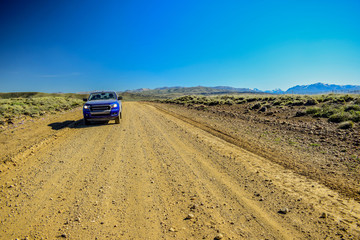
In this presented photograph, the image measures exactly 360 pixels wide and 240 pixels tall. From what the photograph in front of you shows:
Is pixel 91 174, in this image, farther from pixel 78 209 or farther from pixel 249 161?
pixel 249 161

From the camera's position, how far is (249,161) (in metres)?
5.60

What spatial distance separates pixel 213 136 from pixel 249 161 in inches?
124

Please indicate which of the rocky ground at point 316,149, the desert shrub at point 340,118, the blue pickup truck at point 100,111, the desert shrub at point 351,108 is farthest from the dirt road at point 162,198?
the desert shrub at point 351,108

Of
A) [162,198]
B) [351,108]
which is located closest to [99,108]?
[162,198]

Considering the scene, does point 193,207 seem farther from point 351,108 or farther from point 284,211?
point 351,108

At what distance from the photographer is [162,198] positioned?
3660 millimetres

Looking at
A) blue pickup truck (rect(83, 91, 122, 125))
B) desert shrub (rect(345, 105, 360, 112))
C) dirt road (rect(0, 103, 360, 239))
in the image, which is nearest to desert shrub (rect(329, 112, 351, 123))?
desert shrub (rect(345, 105, 360, 112))

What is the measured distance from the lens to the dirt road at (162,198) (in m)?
2.84

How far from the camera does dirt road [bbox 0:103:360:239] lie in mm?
2836

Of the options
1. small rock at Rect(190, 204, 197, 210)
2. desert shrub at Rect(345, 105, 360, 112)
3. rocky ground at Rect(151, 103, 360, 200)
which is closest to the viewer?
small rock at Rect(190, 204, 197, 210)

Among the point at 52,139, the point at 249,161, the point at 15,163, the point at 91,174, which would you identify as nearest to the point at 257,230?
the point at 249,161

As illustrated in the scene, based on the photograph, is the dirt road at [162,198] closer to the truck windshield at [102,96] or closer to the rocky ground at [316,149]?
the rocky ground at [316,149]

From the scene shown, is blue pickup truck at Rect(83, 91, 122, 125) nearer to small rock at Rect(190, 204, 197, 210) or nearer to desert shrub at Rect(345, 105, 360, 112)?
small rock at Rect(190, 204, 197, 210)

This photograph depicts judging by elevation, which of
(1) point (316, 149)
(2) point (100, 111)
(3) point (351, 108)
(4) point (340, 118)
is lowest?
(1) point (316, 149)
